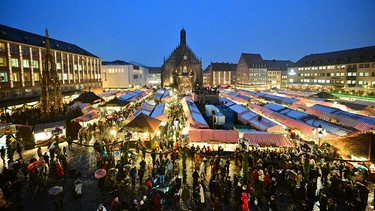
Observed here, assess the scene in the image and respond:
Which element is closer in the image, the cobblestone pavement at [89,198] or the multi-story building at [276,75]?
the cobblestone pavement at [89,198]

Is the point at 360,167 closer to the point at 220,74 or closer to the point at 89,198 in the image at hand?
the point at 89,198

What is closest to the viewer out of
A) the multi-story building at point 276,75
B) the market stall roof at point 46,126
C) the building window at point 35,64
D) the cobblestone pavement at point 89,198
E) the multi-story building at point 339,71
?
the cobblestone pavement at point 89,198

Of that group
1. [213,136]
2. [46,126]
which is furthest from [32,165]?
[213,136]

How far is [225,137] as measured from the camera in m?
17.1

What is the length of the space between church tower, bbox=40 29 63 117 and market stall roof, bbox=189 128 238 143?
46.6 feet

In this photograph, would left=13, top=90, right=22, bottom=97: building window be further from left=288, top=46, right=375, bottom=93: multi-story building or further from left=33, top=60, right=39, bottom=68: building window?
left=288, top=46, right=375, bottom=93: multi-story building

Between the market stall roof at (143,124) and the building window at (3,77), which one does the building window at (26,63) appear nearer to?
Result: the building window at (3,77)

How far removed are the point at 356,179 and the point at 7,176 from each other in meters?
17.3

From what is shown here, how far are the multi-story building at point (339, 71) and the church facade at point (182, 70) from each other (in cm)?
3640

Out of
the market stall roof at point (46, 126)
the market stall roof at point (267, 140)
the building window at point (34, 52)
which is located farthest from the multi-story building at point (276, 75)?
the market stall roof at point (46, 126)

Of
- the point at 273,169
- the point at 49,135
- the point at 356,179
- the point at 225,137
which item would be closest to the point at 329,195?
the point at 356,179

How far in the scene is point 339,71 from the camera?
225 ft

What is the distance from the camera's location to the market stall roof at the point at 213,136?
17.0 meters

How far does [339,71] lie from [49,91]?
75.0 metres
